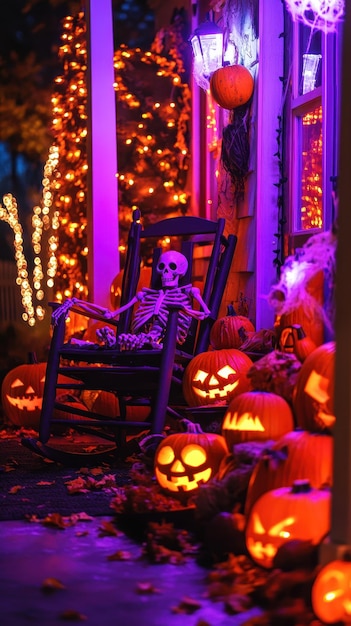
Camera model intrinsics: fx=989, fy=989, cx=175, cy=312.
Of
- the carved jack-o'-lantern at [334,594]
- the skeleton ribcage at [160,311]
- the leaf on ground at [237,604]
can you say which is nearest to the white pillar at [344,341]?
the carved jack-o'-lantern at [334,594]

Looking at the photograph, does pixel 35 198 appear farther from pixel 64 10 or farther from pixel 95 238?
pixel 95 238

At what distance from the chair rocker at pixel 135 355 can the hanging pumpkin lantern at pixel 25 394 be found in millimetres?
295

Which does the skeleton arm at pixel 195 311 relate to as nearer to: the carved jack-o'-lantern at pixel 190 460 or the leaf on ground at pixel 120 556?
the carved jack-o'-lantern at pixel 190 460

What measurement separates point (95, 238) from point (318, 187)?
6.61ft

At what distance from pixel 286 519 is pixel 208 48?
12.7 ft

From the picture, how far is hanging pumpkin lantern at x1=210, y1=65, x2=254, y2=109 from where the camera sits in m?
5.41

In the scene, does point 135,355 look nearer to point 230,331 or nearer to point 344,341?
point 230,331

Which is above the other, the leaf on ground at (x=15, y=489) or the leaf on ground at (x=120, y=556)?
the leaf on ground at (x=120, y=556)

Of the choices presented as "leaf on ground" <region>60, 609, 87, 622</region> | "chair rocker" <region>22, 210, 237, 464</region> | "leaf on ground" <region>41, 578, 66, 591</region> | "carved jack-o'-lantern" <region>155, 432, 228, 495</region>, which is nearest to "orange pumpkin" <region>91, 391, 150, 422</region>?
"chair rocker" <region>22, 210, 237, 464</region>

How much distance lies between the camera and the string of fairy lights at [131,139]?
24.7 ft

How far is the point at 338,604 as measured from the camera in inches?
89.4

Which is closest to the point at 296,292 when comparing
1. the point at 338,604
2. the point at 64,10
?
the point at 338,604

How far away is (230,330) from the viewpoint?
16.5ft

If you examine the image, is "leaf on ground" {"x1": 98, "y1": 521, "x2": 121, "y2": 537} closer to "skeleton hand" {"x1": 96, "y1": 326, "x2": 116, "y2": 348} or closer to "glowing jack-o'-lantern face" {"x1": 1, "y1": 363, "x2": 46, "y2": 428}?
"skeleton hand" {"x1": 96, "y1": 326, "x2": 116, "y2": 348}
